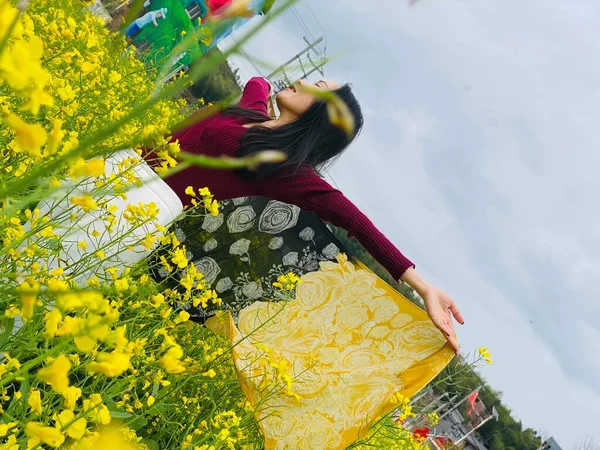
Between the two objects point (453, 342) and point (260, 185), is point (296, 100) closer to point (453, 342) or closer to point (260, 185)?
point (260, 185)

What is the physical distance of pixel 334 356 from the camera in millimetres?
1967

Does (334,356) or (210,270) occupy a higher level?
(210,270)

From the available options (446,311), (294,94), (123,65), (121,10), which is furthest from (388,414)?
(121,10)

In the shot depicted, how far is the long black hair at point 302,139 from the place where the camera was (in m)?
1.82

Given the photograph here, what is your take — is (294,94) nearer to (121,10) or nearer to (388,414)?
(388,414)

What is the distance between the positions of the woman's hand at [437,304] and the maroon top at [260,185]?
94mm

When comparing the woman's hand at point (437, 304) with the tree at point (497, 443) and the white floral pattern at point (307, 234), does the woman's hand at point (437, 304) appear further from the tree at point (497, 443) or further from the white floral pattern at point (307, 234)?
the tree at point (497, 443)

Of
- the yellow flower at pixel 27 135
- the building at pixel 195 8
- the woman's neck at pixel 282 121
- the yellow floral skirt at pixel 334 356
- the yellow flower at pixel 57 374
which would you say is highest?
the building at pixel 195 8

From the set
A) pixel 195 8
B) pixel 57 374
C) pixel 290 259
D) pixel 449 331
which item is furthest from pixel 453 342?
pixel 195 8

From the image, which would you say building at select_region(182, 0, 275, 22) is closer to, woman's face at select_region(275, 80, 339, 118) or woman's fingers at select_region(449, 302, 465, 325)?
woman's face at select_region(275, 80, 339, 118)

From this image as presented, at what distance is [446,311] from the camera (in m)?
1.71

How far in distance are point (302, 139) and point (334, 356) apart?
78 cm

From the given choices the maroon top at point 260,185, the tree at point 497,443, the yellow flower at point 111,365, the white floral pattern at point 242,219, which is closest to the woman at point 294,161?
the maroon top at point 260,185

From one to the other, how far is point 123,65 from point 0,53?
2.10m
